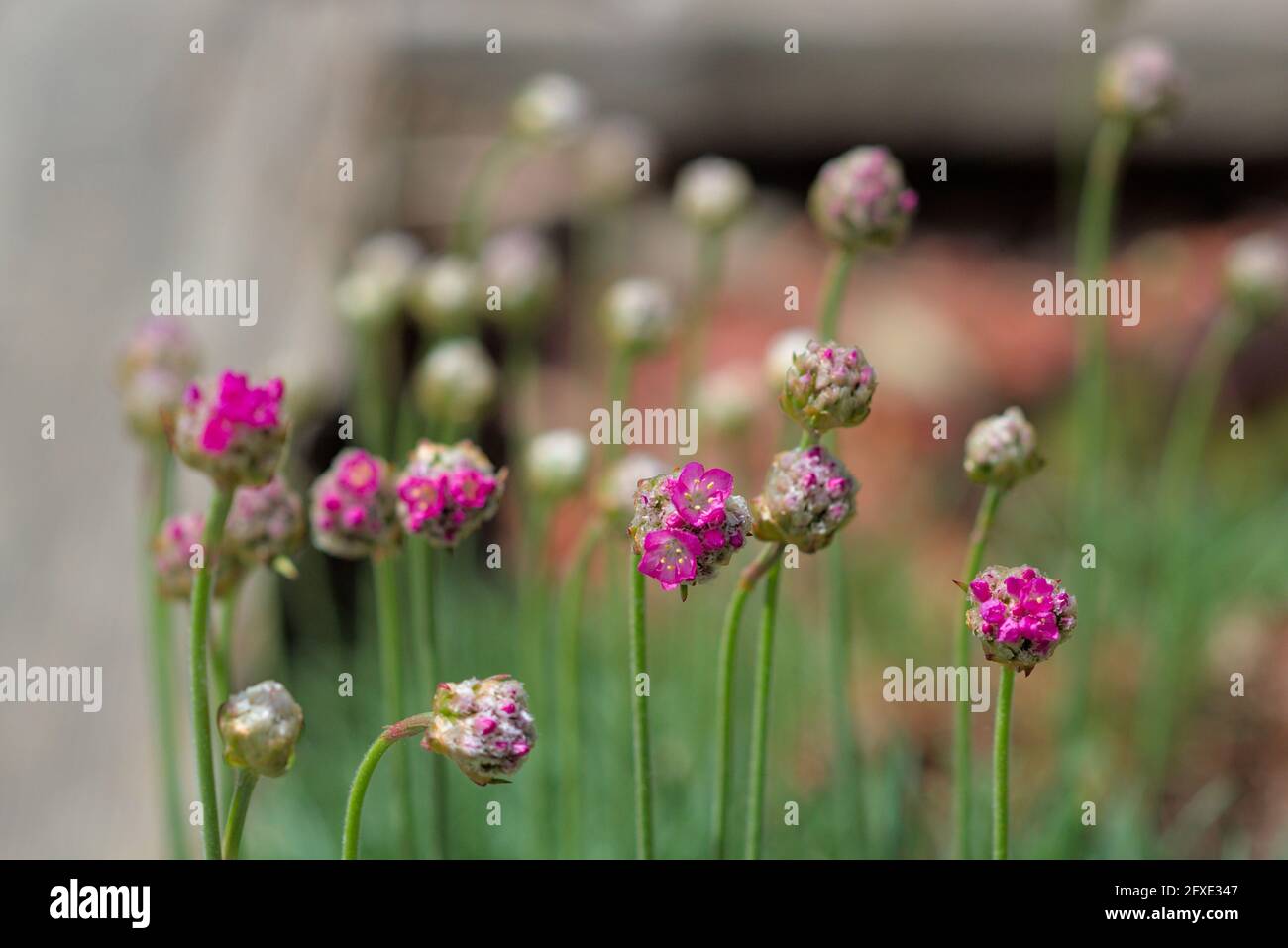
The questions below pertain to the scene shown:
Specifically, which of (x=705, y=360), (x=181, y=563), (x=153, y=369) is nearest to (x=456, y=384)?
(x=153, y=369)

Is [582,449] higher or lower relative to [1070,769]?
higher

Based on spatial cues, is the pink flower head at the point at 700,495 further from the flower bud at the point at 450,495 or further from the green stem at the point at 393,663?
the green stem at the point at 393,663

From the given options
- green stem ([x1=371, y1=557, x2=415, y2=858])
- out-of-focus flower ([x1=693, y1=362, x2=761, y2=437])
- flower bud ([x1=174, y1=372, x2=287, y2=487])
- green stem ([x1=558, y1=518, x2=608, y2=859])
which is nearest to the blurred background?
out-of-focus flower ([x1=693, y1=362, x2=761, y2=437])

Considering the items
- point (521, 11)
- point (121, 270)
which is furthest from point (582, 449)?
point (521, 11)

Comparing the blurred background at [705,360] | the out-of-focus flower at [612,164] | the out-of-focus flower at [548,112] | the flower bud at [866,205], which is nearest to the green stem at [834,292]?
the flower bud at [866,205]
